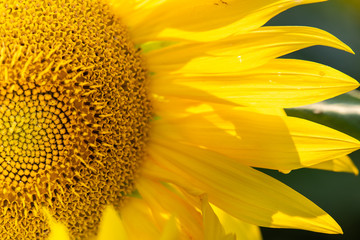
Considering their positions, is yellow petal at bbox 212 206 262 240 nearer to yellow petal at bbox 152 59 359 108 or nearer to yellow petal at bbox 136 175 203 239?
yellow petal at bbox 136 175 203 239

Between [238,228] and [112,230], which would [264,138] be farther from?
[112,230]

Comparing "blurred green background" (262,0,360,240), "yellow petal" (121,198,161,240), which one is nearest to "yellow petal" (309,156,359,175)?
"blurred green background" (262,0,360,240)

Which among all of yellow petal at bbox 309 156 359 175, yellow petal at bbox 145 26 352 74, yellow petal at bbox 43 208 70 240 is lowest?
yellow petal at bbox 309 156 359 175

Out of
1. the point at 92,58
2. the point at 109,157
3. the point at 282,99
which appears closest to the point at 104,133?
the point at 109,157

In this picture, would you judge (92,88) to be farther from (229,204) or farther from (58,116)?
(229,204)

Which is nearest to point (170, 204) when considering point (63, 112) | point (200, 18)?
point (63, 112)

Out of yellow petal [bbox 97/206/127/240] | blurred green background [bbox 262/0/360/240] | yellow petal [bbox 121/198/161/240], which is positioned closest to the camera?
yellow petal [bbox 97/206/127/240]
